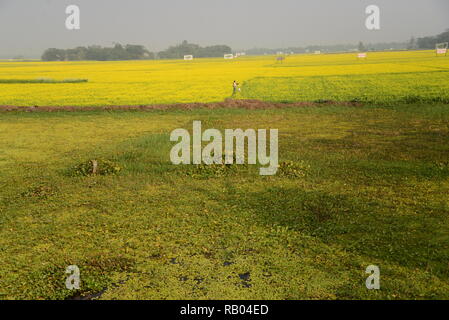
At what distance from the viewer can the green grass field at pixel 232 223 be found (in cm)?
636

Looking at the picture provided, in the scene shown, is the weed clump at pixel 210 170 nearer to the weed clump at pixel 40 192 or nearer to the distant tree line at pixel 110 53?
the weed clump at pixel 40 192

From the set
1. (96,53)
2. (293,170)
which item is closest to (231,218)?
(293,170)

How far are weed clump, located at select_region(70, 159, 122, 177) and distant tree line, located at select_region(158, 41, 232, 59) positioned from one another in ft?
557

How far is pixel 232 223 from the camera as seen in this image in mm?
8664

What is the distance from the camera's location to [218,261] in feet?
23.2

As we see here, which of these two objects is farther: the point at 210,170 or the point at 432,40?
the point at 432,40

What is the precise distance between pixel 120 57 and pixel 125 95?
4948 inches

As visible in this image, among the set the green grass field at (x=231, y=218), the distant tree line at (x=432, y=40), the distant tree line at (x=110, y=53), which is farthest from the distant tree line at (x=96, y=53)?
the green grass field at (x=231, y=218)

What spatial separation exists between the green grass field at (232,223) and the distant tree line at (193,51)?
551ft

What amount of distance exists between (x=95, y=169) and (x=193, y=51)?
176 m

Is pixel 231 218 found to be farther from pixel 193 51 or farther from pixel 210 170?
pixel 193 51

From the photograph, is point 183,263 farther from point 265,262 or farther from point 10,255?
point 10,255

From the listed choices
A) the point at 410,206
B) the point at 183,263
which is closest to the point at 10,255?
the point at 183,263

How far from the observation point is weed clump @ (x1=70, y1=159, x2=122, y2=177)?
1245 cm
